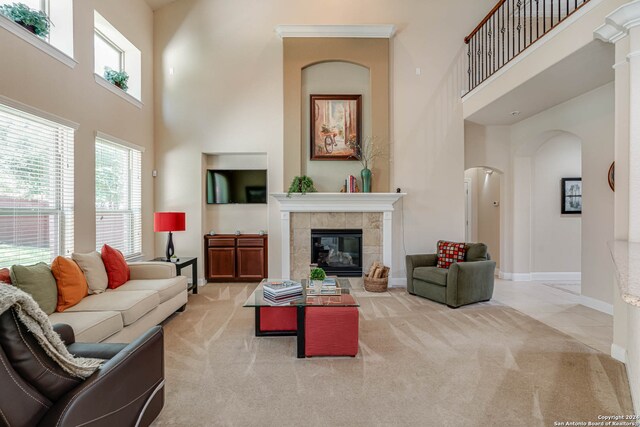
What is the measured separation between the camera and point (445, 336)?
326cm

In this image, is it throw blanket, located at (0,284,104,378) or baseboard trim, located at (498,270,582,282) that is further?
baseboard trim, located at (498,270,582,282)

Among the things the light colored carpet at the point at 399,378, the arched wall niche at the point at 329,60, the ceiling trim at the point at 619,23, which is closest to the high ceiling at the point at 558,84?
the ceiling trim at the point at 619,23

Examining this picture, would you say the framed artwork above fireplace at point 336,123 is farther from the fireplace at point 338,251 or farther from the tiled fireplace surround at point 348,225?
the fireplace at point 338,251

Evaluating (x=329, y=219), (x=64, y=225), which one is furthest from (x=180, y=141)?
(x=329, y=219)

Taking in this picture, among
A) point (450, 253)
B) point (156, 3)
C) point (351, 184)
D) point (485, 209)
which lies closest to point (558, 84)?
point (450, 253)

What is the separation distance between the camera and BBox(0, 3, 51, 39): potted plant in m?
2.97

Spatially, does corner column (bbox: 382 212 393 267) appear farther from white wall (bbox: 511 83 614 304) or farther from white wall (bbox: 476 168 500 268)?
white wall (bbox: 511 83 614 304)

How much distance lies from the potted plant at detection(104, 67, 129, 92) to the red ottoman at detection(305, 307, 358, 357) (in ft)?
14.2

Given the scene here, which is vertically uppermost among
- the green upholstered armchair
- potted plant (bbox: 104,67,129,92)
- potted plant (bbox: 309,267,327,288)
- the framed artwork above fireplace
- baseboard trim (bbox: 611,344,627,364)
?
potted plant (bbox: 104,67,129,92)

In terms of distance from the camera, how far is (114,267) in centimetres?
356

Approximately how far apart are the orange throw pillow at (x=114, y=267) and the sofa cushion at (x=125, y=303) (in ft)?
0.66

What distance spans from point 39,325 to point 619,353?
4.10 meters

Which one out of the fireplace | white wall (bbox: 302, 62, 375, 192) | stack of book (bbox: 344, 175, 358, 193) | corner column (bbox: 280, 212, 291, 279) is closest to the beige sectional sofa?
corner column (bbox: 280, 212, 291, 279)

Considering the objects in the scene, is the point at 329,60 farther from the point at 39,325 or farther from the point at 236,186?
the point at 39,325
